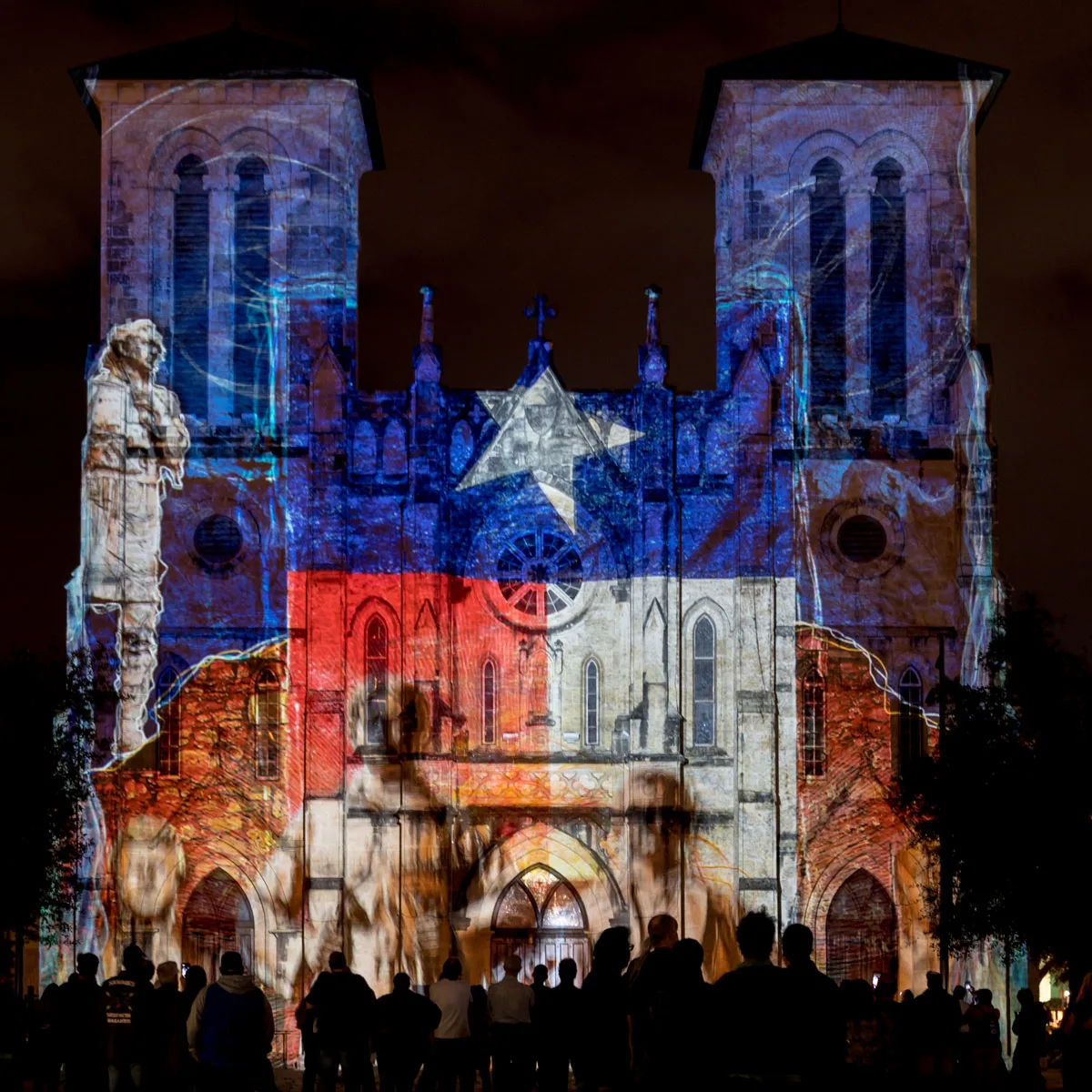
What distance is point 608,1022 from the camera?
1531cm

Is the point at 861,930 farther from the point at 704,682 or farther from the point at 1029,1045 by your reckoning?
the point at 1029,1045

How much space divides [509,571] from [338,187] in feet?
22.8

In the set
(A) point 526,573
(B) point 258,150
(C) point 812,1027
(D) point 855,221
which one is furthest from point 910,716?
(C) point 812,1027

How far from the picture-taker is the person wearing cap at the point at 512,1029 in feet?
63.1

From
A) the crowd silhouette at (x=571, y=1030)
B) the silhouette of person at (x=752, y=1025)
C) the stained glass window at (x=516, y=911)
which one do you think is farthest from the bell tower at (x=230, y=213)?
the silhouette of person at (x=752, y=1025)

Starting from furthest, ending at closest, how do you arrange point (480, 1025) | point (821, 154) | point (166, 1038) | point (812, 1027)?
point (821, 154) → point (480, 1025) → point (166, 1038) → point (812, 1027)

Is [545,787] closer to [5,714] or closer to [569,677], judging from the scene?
[569,677]

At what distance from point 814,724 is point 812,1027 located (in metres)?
26.6

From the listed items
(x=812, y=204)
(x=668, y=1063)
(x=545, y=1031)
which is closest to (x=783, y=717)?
(x=812, y=204)

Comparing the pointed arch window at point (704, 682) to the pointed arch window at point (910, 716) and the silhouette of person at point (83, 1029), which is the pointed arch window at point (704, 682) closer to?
the pointed arch window at point (910, 716)

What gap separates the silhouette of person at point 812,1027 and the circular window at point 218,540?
1082 inches

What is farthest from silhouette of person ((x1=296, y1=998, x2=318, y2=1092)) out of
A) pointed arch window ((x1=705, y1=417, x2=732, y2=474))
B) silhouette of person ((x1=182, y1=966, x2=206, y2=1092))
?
pointed arch window ((x1=705, y1=417, x2=732, y2=474))

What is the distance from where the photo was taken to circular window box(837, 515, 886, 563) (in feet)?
122

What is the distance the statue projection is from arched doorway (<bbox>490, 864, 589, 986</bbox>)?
20.6ft
